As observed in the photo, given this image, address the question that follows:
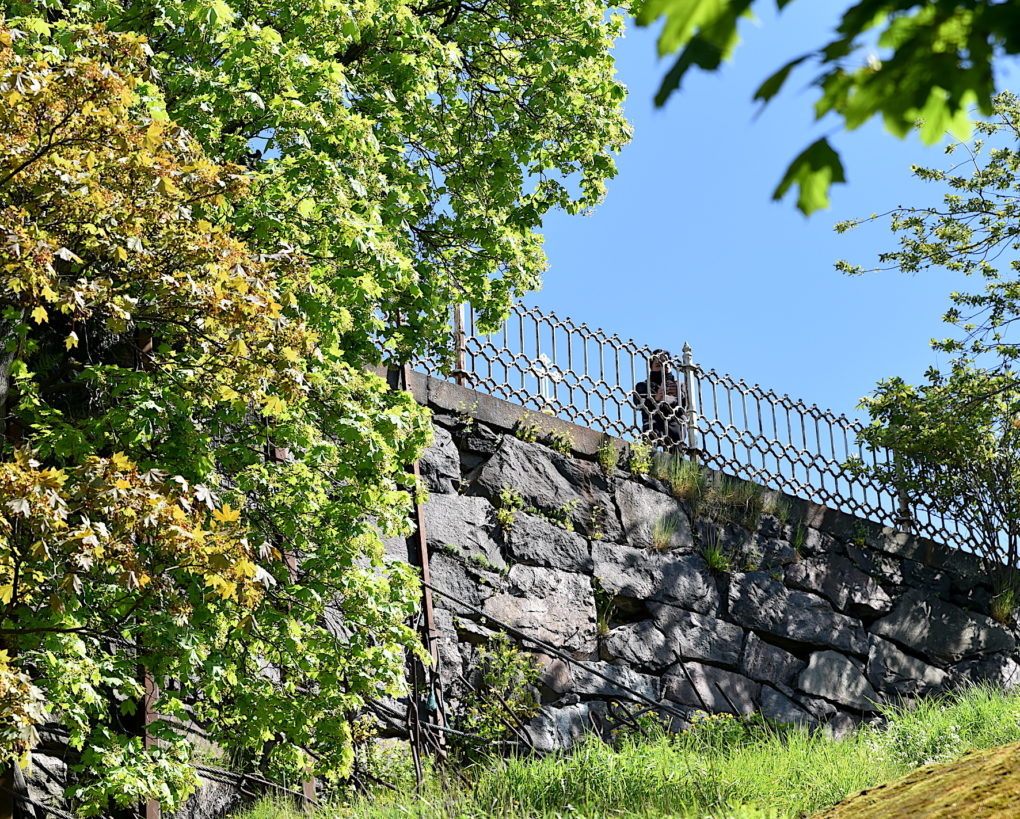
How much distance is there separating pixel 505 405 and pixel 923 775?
5.33 m

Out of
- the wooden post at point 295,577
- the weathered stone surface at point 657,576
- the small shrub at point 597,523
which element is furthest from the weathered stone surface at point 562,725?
the wooden post at point 295,577

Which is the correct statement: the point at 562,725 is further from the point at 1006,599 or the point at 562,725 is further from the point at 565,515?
the point at 1006,599

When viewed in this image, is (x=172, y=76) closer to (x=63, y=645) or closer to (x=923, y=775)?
(x=63, y=645)

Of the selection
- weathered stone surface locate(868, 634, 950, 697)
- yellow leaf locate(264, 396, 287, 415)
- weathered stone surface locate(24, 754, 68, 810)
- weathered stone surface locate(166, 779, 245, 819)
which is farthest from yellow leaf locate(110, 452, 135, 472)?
weathered stone surface locate(868, 634, 950, 697)

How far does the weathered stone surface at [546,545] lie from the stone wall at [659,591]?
1cm

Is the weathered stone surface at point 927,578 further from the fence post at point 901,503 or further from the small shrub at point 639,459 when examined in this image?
the small shrub at point 639,459

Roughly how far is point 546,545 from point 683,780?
322cm

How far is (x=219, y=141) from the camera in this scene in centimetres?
607

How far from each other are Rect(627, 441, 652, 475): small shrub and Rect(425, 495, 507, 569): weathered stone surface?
1531 millimetres

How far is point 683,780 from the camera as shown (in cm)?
551

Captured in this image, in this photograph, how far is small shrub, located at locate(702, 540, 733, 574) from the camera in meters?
9.53

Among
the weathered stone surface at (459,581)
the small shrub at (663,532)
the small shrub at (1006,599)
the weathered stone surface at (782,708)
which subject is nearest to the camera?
the weathered stone surface at (459,581)

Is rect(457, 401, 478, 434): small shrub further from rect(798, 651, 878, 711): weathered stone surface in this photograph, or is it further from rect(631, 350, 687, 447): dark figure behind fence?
rect(798, 651, 878, 711): weathered stone surface

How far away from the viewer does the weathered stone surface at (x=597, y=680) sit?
803 cm
